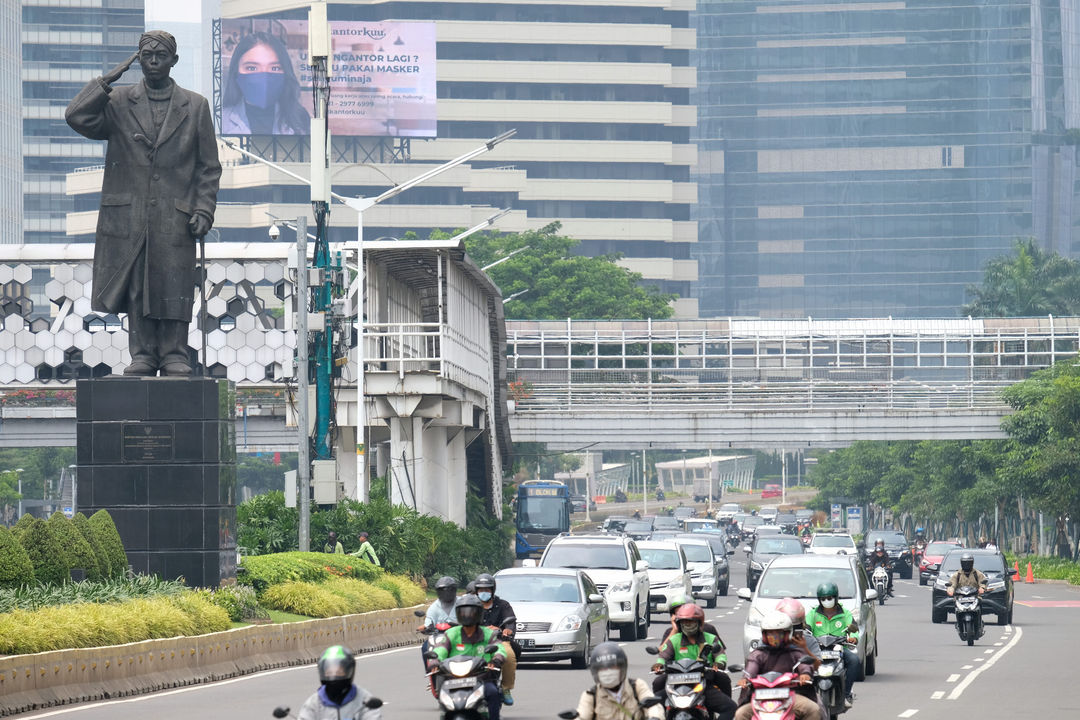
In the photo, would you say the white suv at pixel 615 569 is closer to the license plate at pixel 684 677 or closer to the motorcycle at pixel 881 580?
the license plate at pixel 684 677

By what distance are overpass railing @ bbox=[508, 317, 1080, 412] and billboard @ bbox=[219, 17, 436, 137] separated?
47166 mm

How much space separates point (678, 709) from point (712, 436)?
171 ft

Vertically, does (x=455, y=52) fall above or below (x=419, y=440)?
above

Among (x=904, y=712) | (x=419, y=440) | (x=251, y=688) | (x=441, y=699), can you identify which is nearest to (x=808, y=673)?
(x=441, y=699)

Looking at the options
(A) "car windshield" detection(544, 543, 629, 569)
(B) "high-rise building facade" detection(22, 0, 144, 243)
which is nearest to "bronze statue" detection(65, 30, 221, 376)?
(A) "car windshield" detection(544, 543, 629, 569)

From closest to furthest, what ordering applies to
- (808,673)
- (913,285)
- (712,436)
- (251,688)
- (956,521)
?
(808,673) → (251,688) → (712,436) → (956,521) → (913,285)

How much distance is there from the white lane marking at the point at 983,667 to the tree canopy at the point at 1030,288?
6029 cm

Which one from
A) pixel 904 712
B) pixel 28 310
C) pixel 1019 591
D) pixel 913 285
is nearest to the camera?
pixel 904 712

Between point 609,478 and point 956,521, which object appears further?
point 609,478

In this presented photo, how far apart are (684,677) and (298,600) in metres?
14.2

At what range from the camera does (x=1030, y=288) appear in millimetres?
93000

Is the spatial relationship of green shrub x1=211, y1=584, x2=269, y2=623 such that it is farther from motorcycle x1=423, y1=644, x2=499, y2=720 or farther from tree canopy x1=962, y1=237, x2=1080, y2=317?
tree canopy x1=962, y1=237, x2=1080, y2=317

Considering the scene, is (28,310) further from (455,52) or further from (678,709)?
(455,52)

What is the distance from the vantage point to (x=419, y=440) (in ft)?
157
